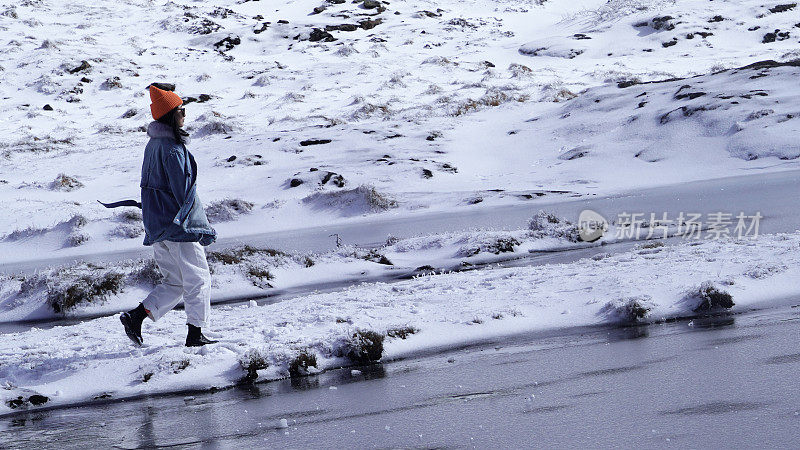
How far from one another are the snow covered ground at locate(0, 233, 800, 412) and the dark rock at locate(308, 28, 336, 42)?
185 ft

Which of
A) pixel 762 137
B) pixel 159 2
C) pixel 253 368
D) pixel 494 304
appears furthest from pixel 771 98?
pixel 159 2

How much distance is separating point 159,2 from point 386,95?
41.0 meters

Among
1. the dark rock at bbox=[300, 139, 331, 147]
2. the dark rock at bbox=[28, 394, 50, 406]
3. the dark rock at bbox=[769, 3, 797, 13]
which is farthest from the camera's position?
the dark rock at bbox=[769, 3, 797, 13]

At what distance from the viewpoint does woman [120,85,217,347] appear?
661 centimetres

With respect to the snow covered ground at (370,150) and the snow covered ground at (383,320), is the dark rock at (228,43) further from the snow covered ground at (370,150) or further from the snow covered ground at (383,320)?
the snow covered ground at (383,320)

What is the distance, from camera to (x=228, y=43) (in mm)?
63188

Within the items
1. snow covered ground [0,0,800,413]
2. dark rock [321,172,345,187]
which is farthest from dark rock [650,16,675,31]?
→ dark rock [321,172,345,187]

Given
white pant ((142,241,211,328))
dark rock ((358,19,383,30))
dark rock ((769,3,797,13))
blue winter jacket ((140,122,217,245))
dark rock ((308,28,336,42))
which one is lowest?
white pant ((142,241,211,328))

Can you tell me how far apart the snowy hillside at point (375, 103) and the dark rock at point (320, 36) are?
A: 22 cm

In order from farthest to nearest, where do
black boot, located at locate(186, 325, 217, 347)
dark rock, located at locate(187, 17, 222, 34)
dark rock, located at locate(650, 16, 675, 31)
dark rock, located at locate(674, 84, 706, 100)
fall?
dark rock, located at locate(187, 17, 222, 34) → dark rock, located at locate(650, 16, 675, 31) → dark rock, located at locate(674, 84, 706, 100) → black boot, located at locate(186, 325, 217, 347)

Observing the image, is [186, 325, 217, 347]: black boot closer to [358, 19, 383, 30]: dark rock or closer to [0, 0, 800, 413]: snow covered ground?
[0, 0, 800, 413]: snow covered ground

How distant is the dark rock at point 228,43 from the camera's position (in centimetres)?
6231

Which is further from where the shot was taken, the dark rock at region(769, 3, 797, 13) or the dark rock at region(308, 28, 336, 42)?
the dark rock at region(308, 28, 336, 42)

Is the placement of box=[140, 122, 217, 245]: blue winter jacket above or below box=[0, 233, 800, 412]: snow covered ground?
above
